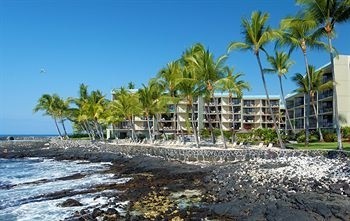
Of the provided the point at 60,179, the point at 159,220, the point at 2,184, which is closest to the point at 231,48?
the point at 60,179

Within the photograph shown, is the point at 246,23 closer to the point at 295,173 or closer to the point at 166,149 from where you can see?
the point at 166,149

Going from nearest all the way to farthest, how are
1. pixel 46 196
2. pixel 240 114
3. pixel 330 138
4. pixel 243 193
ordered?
pixel 243 193 < pixel 46 196 < pixel 330 138 < pixel 240 114

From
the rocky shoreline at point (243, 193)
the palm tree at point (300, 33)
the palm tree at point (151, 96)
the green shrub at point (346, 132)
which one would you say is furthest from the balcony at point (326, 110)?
the rocky shoreline at point (243, 193)

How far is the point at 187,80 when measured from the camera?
112ft

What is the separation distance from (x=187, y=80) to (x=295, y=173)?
17668 millimetres

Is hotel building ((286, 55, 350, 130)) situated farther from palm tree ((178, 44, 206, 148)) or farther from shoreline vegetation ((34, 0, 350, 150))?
palm tree ((178, 44, 206, 148))

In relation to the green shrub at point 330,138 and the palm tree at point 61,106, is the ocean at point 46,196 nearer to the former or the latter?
the green shrub at point 330,138

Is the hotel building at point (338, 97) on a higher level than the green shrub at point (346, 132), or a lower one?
higher

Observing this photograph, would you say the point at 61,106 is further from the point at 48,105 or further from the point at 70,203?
the point at 70,203

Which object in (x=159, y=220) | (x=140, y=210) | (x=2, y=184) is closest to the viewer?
(x=159, y=220)

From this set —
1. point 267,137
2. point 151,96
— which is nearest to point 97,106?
point 151,96

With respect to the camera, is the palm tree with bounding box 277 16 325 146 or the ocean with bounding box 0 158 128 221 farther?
the palm tree with bounding box 277 16 325 146

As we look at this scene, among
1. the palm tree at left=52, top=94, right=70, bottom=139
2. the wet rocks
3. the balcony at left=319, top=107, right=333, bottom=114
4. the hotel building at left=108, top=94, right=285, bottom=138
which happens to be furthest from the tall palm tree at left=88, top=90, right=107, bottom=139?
the wet rocks

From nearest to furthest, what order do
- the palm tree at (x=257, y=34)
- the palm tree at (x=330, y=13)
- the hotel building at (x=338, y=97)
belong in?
the palm tree at (x=330, y=13), the palm tree at (x=257, y=34), the hotel building at (x=338, y=97)
